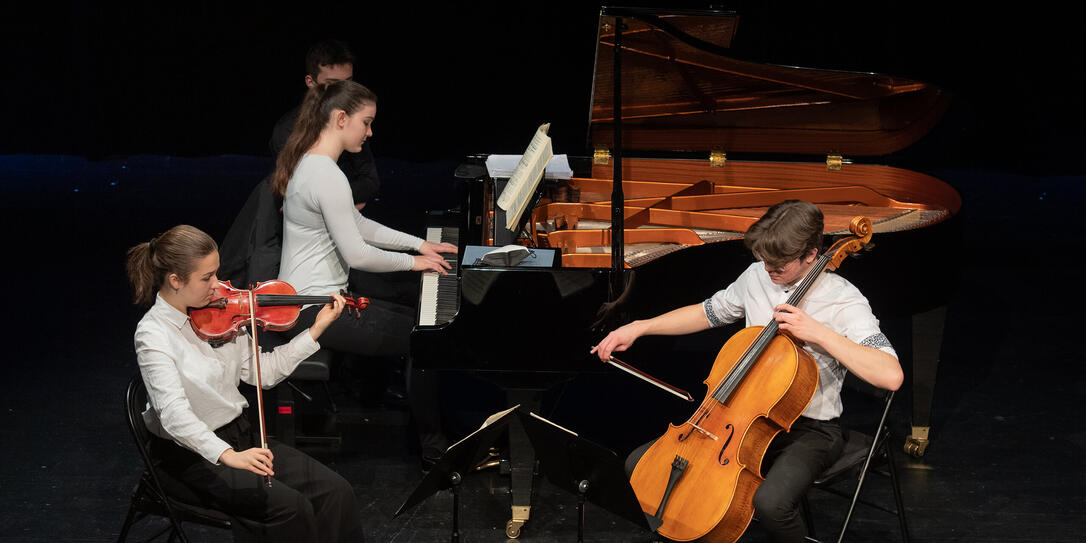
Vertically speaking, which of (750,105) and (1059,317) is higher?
(750,105)

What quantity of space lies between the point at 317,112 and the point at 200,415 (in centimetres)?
139

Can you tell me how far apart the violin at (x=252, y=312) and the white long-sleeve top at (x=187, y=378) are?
0.03 metres

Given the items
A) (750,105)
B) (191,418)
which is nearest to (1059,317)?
(750,105)

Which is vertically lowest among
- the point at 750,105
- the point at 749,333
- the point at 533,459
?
the point at 533,459

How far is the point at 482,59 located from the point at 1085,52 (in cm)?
528

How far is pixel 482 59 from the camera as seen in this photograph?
9.05 m

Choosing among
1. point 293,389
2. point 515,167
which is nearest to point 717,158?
point 515,167

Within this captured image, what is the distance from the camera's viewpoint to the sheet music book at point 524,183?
11.2 ft

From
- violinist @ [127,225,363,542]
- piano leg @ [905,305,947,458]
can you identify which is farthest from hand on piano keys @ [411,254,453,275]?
piano leg @ [905,305,947,458]

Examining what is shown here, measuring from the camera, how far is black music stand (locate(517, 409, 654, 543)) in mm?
2537

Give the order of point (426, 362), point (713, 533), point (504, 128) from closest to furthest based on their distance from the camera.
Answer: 1. point (713, 533)
2. point (426, 362)
3. point (504, 128)

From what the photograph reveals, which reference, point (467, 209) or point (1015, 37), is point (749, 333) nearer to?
point (467, 209)

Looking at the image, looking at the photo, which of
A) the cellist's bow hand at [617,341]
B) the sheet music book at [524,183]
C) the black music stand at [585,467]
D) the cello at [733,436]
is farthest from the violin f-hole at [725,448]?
the sheet music book at [524,183]

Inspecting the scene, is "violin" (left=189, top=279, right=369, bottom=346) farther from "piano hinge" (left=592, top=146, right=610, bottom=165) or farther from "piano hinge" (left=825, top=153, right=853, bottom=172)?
"piano hinge" (left=825, top=153, right=853, bottom=172)
